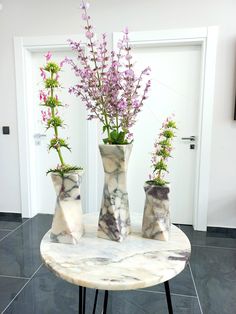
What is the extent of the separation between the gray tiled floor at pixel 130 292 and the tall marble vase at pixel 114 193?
94cm

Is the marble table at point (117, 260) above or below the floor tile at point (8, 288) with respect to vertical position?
above

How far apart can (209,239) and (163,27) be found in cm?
223

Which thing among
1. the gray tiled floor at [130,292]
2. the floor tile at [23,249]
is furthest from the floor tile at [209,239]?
the floor tile at [23,249]

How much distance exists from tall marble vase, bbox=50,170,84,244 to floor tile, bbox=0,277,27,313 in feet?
3.56

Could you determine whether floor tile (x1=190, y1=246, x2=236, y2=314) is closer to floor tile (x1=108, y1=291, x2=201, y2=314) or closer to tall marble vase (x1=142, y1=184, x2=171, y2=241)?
floor tile (x1=108, y1=291, x2=201, y2=314)

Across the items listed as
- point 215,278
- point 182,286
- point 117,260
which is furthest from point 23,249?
point 117,260

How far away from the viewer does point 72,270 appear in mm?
763

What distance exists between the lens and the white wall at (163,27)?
7.98 feet

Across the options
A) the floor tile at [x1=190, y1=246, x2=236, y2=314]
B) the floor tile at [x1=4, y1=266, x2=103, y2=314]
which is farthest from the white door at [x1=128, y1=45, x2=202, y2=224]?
the floor tile at [x1=4, y1=266, x2=103, y2=314]

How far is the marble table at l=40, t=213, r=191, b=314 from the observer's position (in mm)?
721

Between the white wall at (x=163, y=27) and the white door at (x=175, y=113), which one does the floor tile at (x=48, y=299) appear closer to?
the white door at (x=175, y=113)

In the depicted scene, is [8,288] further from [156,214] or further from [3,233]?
[156,214]

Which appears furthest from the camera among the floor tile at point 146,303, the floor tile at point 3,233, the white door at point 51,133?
the white door at point 51,133

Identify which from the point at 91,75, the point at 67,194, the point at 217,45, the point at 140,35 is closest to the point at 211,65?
the point at 217,45
